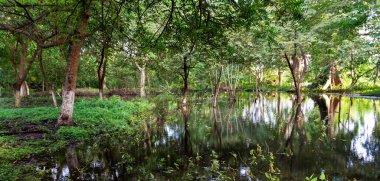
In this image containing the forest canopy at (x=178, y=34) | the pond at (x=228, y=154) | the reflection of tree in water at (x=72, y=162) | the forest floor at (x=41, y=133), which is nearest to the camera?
the forest canopy at (x=178, y=34)

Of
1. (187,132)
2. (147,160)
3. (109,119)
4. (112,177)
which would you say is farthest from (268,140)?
(109,119)

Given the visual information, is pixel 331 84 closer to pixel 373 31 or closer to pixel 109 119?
pixel 373 31

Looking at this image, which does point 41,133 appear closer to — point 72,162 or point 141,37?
point 72,162

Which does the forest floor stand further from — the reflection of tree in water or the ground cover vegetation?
the reflection of tree in water

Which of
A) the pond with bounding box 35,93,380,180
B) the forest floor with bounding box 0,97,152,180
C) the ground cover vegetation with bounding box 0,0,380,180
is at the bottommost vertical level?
the pond with bounding box 35,93,380,180

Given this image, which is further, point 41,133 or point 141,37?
point 41,133

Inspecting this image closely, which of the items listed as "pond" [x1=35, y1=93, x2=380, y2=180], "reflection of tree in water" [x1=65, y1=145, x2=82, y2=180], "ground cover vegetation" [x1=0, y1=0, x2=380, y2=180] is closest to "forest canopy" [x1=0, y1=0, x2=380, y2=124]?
"ground cover vegetation" [x1=0, y1=0, x2=380, y2=180]

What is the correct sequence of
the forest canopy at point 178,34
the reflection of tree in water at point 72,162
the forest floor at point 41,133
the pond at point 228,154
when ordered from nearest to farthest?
the forest canopy at point 178,34 → the reflection of tree in water at point 72,162 → the pond at point 228,154 → the forest floor at point 41,133

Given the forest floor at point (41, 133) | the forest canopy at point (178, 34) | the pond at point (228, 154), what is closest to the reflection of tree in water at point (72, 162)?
the pond at point (228, 154)

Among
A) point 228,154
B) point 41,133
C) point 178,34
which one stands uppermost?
point 178,34

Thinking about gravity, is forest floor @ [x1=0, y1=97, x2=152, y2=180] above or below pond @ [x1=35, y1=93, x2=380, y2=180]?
above

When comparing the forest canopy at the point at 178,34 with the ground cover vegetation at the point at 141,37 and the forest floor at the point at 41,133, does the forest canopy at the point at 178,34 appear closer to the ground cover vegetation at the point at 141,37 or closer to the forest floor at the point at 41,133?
the ground cover vegetation at the point at 141,37

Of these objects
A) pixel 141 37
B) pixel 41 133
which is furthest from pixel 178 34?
pixel 41 133

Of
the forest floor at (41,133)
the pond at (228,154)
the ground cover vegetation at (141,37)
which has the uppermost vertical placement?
the ground cover vegetation at (141,37)
